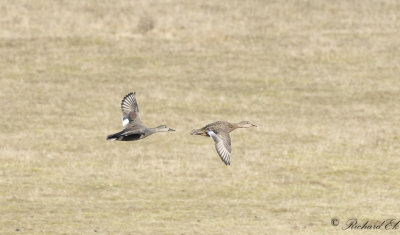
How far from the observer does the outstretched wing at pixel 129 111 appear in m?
22.0

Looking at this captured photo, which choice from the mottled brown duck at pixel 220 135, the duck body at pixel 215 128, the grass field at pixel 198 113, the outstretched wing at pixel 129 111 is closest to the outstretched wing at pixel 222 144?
the mottled brown duck at pixel 220 135

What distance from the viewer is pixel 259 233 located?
86.7 feet

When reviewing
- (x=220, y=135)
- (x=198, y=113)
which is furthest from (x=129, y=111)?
(x=198, y=113)

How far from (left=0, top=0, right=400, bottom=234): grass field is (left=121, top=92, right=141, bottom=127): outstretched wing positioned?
494 centimetres

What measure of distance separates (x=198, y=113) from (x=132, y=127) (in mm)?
20239

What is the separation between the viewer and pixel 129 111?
882 inches

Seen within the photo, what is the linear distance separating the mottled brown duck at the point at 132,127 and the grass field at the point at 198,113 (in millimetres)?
4972

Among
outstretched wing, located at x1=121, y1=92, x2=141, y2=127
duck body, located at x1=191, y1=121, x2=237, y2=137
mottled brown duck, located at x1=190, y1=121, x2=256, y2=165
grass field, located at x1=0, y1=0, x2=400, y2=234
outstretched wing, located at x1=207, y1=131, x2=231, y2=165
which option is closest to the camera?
outstretched wing, located at x1=207, y1=131, x2=231, y2=165

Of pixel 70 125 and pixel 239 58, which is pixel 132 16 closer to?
pixel 239 58

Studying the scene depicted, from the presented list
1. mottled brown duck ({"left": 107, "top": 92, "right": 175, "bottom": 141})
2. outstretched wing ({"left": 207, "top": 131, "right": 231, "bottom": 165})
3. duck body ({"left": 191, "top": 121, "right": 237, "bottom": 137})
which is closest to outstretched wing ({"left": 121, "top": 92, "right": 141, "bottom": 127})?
mottled brown duck ({"left": 107, "top": 92, "right": 175, "bottom": 141})

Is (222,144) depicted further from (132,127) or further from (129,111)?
(129,111)

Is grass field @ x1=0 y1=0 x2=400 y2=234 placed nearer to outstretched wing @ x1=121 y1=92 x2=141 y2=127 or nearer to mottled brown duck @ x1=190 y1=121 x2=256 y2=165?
outstretched wing @ x1=121 y1=92 x2=141 y2=127

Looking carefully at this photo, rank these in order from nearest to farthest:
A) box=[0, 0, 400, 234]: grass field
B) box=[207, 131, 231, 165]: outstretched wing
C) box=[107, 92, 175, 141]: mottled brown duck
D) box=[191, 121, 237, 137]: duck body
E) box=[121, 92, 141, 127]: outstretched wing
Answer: box=[207, 131, 231, 165]: outstretched wing, box=[107, 92, 175, 141]: mottled brown duck, box=[191, 121, 237, 137]: duck body, box=[121, 92, 141, 127]: outstretched wing, box=[0, 0, 400, 234]: grass field

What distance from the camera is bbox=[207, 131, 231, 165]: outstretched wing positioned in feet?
61.5
